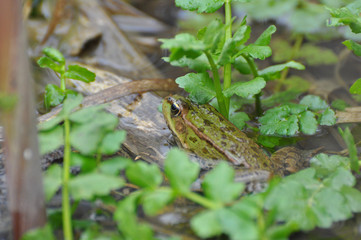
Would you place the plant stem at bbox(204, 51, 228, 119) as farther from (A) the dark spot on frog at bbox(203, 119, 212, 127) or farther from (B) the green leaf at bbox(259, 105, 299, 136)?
(B) the green leaf at bbox(259, 105, 299, 136)

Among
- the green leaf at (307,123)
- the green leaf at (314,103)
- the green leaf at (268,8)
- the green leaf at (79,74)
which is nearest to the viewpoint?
the green leaf at (307,123)

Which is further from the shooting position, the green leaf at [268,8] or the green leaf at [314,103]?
the green leaf at [268,8]

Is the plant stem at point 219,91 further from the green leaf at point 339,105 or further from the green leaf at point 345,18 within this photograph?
the green leaf at point 339,105

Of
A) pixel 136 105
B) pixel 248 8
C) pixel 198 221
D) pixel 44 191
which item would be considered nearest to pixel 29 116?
pixel 44 191

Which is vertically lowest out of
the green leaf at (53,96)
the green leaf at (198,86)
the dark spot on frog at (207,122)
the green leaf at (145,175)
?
the dark spot on frog at (207,122)

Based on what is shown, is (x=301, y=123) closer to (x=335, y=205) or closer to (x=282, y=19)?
(x=335, y=205)

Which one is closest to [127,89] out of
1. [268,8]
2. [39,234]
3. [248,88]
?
[248,88]

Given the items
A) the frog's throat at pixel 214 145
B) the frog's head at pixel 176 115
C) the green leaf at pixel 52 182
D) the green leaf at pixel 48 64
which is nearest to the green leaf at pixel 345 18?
the frog's throat at pixel 214 145
